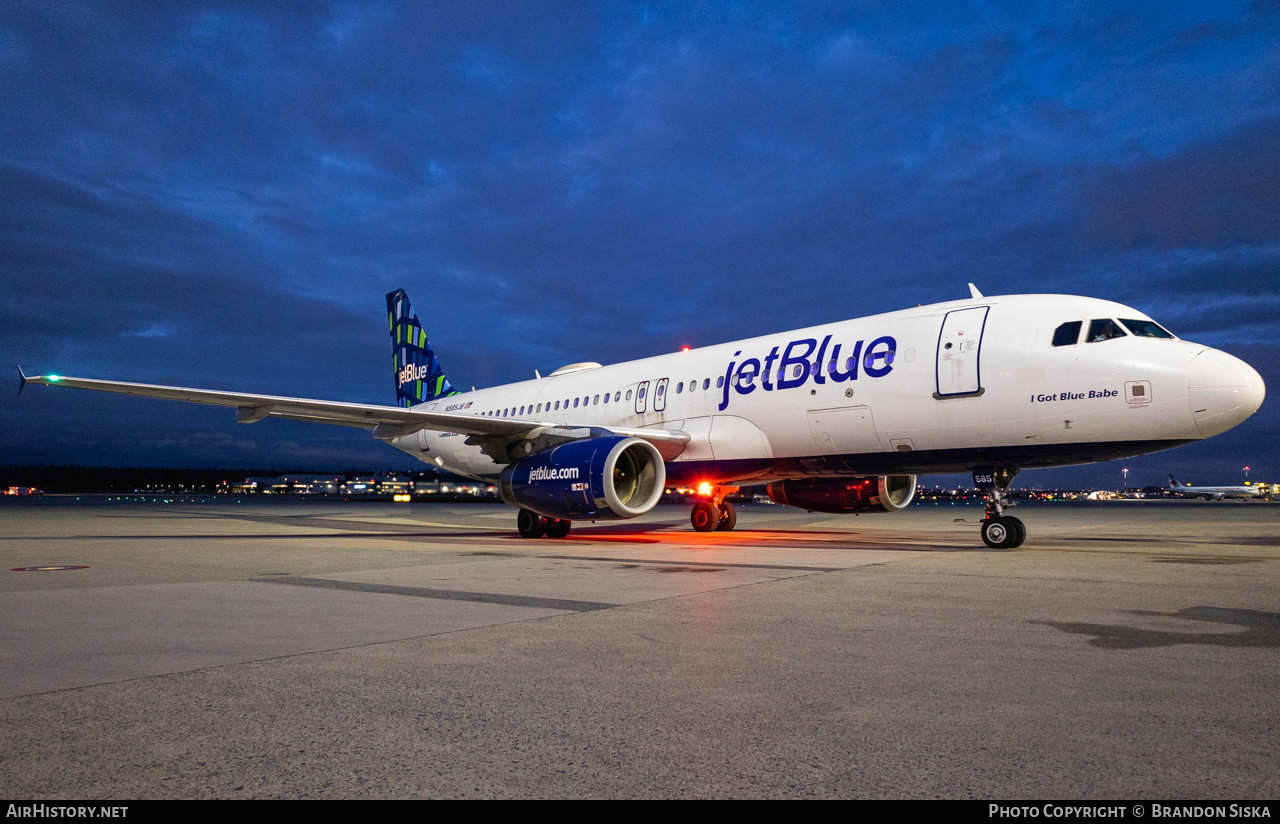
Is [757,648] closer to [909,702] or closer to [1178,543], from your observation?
[909,702]

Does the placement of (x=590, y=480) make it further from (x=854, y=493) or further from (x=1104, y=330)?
(x=1104, y=330)

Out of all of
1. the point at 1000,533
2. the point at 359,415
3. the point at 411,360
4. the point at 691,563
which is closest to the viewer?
the point at 691,563

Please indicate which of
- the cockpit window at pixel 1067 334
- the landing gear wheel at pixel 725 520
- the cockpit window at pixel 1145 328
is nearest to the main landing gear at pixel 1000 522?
the cockpit window at pixel 1067 334

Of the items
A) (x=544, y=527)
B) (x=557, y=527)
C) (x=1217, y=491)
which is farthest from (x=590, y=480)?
(x=1217, y=491)

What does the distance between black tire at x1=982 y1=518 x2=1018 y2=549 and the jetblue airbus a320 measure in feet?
0.09

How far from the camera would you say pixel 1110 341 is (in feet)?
36.2

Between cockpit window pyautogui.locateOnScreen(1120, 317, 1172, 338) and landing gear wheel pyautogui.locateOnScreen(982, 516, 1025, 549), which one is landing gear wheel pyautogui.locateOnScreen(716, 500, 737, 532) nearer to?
landing gear wheel pyautogui.locateOnScreen(982, 516, 1025, 549)

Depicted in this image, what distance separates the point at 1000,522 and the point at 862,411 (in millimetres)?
2735

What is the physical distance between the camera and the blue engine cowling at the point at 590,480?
1347cm

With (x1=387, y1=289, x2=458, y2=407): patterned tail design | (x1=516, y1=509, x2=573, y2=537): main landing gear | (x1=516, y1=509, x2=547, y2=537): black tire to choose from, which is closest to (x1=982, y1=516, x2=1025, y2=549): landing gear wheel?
(x1=516, y1=509, x2=573, y2=537): main landing gear

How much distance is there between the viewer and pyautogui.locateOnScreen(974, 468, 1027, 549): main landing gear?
1226 centimetres

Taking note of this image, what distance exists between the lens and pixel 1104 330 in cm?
1116
